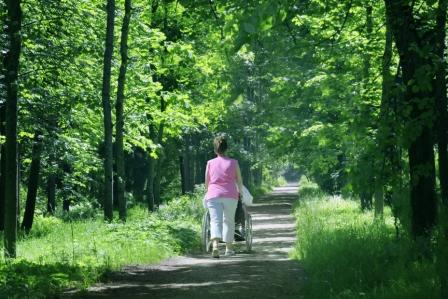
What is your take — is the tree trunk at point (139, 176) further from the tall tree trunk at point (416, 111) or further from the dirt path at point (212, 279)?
the tall tree trunk at point (416, 111)

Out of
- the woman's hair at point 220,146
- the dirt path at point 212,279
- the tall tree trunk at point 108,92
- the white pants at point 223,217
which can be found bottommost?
the dirt path at point 212,279

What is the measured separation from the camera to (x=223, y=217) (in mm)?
12055

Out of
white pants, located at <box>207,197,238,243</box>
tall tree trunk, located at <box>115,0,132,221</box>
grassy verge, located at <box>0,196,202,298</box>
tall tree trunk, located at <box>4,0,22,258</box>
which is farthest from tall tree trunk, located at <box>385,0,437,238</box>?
tall tree trunk, located at <box>115,0,132,221</box>

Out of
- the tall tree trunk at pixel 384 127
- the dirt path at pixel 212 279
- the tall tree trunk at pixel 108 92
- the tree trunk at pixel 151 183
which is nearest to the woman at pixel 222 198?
the dirt path at pixel 212 279

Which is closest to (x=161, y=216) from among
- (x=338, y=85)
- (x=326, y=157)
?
(x=338, y=85)

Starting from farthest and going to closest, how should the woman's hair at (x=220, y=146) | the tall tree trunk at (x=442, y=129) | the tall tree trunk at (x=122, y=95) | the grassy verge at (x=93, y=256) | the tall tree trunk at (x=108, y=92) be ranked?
the tall tree trunk at (x=122, y=95)
the tall tree trunk at (x=108, y=92)
the woman's hair at (x=220, y=146)
the grassy verge at (x=93, y=256)
the tall tree trunk at (x=442, y=129)

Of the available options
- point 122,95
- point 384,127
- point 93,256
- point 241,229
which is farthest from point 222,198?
point 122,95

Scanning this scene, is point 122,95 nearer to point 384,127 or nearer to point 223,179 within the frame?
point 223,179

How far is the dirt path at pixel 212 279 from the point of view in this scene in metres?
8.09

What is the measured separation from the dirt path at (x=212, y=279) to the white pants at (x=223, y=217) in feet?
1.45

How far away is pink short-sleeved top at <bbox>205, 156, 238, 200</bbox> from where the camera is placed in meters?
12.0

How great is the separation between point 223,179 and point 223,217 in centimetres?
68

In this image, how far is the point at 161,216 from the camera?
19734 millimetres

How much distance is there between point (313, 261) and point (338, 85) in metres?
11.0
